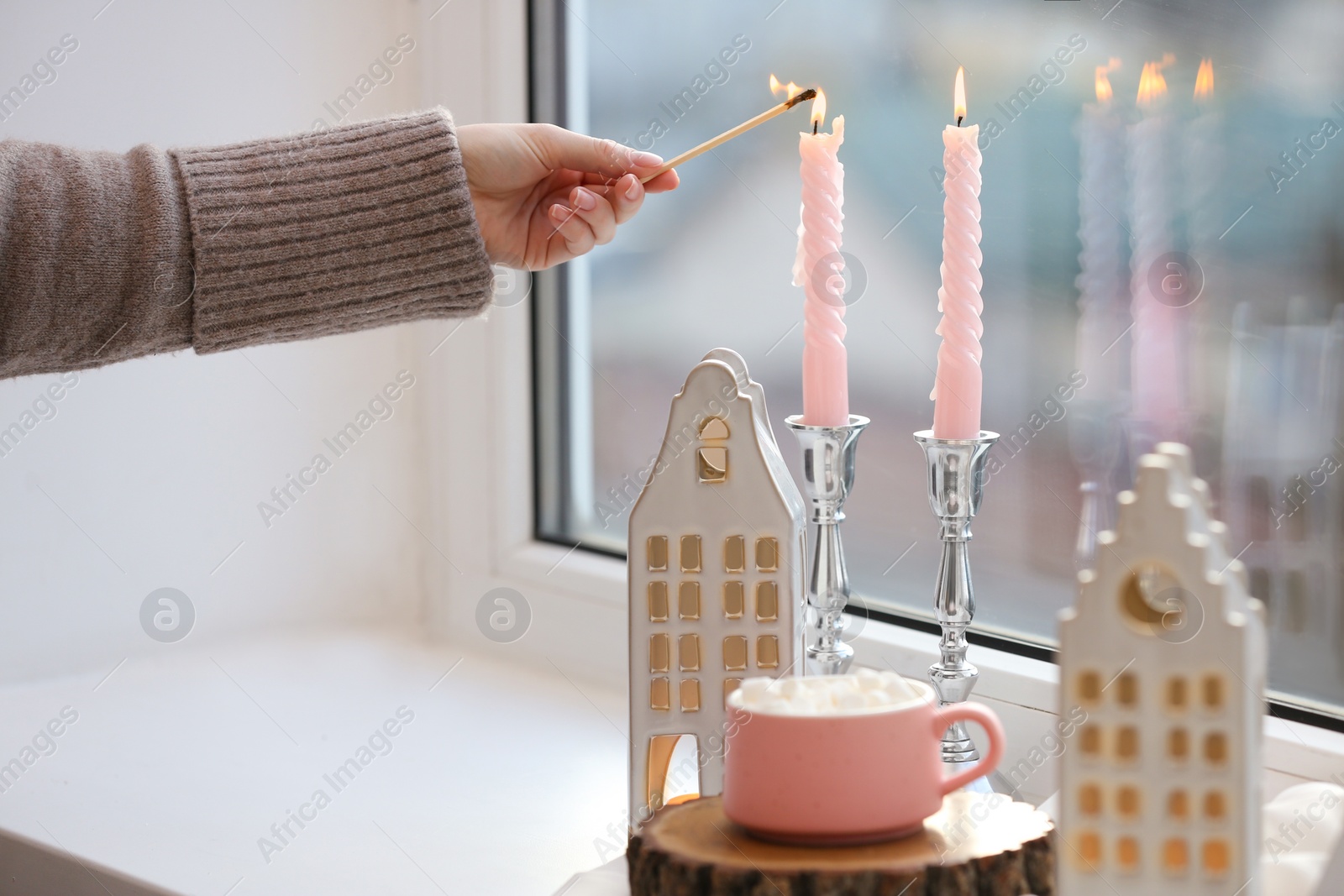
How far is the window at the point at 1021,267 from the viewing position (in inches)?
28.5

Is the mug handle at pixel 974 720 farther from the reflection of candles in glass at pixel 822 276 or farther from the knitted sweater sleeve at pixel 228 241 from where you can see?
the knitted sweater sleeve at pixel 228 241

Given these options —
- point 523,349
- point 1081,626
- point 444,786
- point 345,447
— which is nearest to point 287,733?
point 444,786

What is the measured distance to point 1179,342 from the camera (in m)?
0.77

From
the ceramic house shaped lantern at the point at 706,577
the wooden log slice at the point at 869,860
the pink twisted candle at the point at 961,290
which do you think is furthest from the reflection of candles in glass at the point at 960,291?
the wooden log slice at the point at 869,860

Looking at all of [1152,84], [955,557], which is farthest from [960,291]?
[1152,84]

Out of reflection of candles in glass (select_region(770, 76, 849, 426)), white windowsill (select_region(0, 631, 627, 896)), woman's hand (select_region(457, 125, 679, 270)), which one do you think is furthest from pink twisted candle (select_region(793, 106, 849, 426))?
white windowsill (select_region(0, 631, 627, 896))

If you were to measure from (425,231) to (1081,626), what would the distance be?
20.1 inches

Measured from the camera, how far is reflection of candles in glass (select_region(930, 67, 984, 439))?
63 cm

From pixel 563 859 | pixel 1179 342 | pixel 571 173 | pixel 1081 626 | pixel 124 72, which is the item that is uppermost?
pixel 124 72

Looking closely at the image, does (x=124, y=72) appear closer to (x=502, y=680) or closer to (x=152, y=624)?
(x=152, y=624)

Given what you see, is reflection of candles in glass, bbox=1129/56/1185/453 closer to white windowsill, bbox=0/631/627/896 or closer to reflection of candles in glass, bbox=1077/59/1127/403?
reflection of candles in glass, bbox=1077/59/1127/403

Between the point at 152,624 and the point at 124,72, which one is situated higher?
the point at 124,72

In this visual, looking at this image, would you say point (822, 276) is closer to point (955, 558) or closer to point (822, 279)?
point (822, 279)

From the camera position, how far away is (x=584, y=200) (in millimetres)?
824
